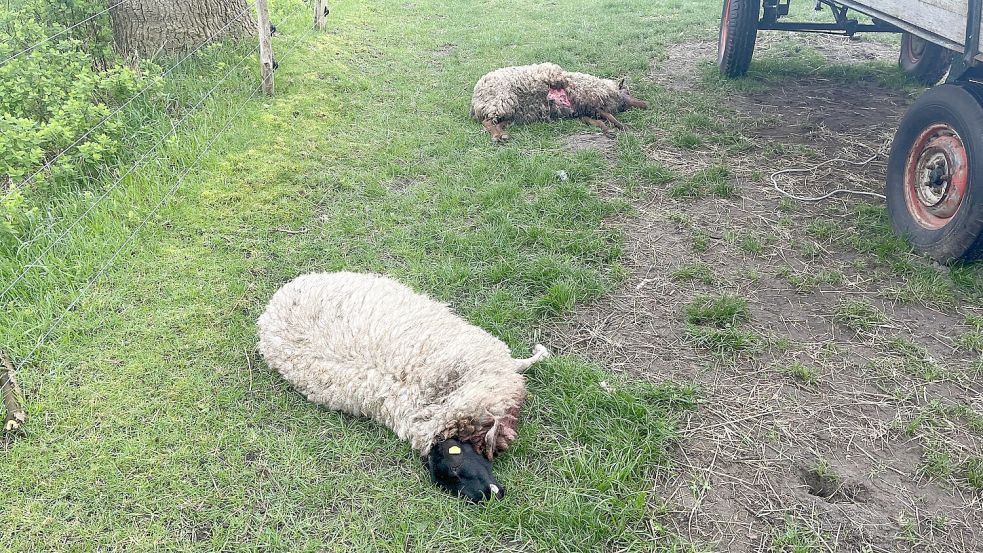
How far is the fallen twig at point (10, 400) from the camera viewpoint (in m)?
3.16

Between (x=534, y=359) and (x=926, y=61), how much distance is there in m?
7.25

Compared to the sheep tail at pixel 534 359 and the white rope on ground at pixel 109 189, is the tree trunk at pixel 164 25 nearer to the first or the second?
the white rope on ground at pixel 109 189

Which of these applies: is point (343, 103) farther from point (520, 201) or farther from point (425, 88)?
point (520, 201)

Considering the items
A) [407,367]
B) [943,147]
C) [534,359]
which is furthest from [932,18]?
[407,367]

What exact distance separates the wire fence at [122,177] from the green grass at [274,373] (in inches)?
2.0

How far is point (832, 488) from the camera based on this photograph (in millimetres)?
2734

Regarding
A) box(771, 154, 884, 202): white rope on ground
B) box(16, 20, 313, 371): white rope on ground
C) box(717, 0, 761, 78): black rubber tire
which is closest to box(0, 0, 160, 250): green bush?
box(16, 20, 313, 371): white rope on ground


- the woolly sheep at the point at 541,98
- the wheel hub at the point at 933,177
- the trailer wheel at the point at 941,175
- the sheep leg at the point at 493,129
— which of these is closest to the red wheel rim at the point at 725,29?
the woolly sheep at the point at 541,98

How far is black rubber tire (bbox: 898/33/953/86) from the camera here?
289 inches

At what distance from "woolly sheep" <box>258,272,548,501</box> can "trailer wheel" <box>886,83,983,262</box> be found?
Answer: 9.19ft

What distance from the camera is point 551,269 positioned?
427 cm

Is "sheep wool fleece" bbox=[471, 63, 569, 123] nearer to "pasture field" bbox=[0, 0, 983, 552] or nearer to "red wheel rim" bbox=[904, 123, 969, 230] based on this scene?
"pasture field" bbox=[0, 0, 983, 552]

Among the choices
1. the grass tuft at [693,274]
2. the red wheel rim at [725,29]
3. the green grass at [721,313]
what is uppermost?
the red wheel rim at [725,29]

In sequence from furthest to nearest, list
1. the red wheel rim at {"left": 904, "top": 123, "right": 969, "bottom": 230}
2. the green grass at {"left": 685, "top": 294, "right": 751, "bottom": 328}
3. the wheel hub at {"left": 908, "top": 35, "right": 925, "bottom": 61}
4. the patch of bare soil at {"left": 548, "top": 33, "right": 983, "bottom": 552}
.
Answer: the wheel hub at {"left": 908, "top": 35, "right": 925, "bottom": 61} < the red wheel rim at {"left": 904, "top": 123, "right": 969, "bottom": 230} < the green grass at {"left": 685, "top": 294, "right": 751, "bottom": 328} < the patch of bare soil at {"left": 548, "top": 33, "right": 983, "bottom": 552}
